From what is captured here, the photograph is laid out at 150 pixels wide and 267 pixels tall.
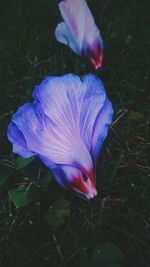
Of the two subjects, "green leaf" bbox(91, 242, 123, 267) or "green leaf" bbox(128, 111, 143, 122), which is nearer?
"green leaf" bbox(91, 242, 123, 267)

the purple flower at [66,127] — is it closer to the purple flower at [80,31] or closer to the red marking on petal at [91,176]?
the red marking on petal at [91,176]

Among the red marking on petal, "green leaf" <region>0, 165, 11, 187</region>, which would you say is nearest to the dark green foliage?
"green leaf" <region>0, 165, 11, 187</region>

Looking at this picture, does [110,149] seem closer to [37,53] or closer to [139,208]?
[139,208]

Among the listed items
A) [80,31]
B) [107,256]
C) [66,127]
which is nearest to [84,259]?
[107,256]

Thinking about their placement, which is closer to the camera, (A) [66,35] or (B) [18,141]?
(B) [18,141]

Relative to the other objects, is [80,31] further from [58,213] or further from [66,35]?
[58,213]

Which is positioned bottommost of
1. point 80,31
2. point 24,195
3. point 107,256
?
point 107,256

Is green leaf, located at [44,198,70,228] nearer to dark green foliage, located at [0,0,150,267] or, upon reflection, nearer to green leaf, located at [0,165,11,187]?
dark green foliage, located at [0,0,150,267]
